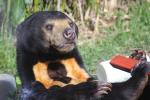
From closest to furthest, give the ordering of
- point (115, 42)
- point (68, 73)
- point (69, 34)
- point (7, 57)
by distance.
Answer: point (69, 34), point (68, 73), point (7, 57), point (115, 42)

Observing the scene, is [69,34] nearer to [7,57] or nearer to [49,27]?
[49,27]

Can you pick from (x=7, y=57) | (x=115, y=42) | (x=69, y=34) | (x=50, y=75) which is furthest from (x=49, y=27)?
(x=115, y=42)

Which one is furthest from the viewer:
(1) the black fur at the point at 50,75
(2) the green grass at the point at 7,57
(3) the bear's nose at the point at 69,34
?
(2) the green grass at the point at 7,57

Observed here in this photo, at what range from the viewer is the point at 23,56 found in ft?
13.5

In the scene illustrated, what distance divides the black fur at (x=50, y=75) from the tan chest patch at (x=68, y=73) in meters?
0.03

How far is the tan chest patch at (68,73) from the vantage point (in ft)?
13.3

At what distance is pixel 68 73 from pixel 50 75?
162 millimetres

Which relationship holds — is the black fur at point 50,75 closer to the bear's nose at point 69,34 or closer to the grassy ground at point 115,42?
the bear's nose at point 69,34

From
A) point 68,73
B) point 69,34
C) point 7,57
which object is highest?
point 69,34

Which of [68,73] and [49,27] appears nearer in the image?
[49,27]

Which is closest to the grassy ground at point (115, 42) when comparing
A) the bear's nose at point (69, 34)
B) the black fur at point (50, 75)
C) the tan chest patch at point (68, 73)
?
the tan chest patch at point (68, 73)

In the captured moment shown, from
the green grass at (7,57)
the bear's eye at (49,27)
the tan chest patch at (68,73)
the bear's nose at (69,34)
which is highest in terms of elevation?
the bear's eye at (49,27)

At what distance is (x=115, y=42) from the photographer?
7.27 m

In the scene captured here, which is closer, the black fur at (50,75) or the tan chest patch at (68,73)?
the black fur at (50,75)
